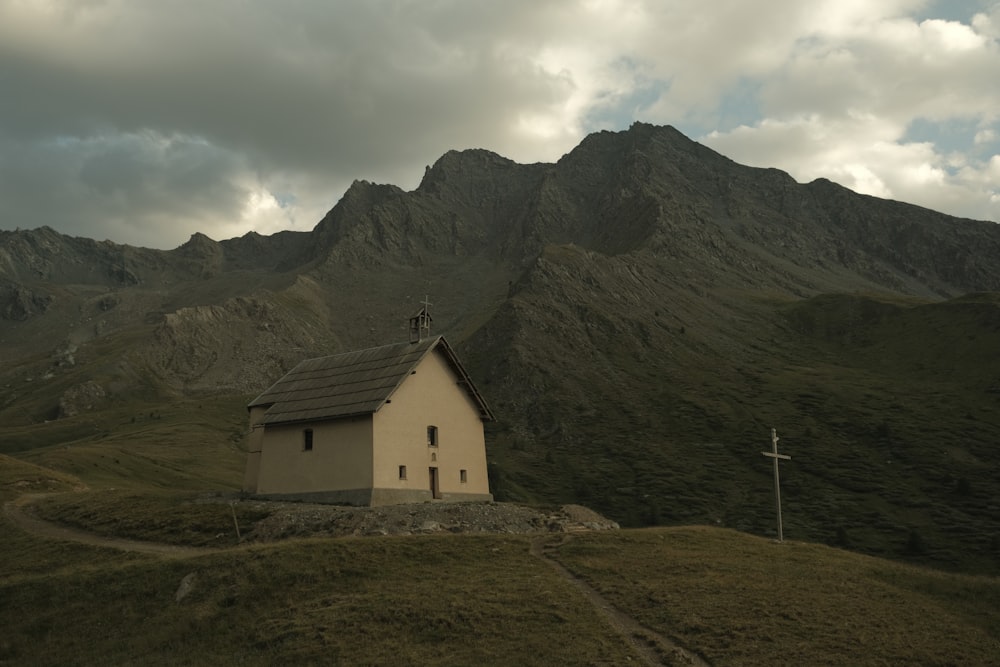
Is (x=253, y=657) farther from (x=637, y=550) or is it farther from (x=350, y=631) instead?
(x=637, y=550)

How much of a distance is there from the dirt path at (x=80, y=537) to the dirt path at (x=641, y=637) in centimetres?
1846

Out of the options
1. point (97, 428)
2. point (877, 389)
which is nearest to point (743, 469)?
point (877, 389)

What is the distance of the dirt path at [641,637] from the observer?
25531 millimetres

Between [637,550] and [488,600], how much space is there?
10.4 m

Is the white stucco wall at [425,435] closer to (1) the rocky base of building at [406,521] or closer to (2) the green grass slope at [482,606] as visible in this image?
(1) the rocky base of building at [406,521]

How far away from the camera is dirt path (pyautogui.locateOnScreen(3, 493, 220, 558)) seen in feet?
137

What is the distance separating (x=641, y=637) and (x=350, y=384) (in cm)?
3088

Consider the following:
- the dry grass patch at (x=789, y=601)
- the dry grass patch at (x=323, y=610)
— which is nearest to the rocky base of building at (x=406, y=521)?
the dry grass patch at (x=323, y=610)

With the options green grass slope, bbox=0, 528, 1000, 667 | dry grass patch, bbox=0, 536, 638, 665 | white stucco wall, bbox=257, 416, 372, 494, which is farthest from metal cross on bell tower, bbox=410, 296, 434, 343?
dry grass patch, bbox=0, 536, 638, 665

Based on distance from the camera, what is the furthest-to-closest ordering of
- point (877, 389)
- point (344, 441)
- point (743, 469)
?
point (877, 389) < point (743, 469) < point (344, 441)

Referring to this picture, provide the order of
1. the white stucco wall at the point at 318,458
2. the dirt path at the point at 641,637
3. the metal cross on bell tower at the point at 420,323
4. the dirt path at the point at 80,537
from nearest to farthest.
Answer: the dirt path at the point at 641,637 < the dirt path at the point at 80,537 < the white stucco wall at the point at 318,458 < the metal cross on bell tower at the point at 420,323

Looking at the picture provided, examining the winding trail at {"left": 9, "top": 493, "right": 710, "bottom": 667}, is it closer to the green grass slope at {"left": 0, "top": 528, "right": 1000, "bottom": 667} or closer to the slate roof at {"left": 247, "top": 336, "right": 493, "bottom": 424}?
the green grass slope at {"left": 0, "top": 528, "right": 1000, "bottom": 667}

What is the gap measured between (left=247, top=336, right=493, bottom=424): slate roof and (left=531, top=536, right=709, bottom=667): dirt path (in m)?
20.7

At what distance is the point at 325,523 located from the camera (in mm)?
42500
